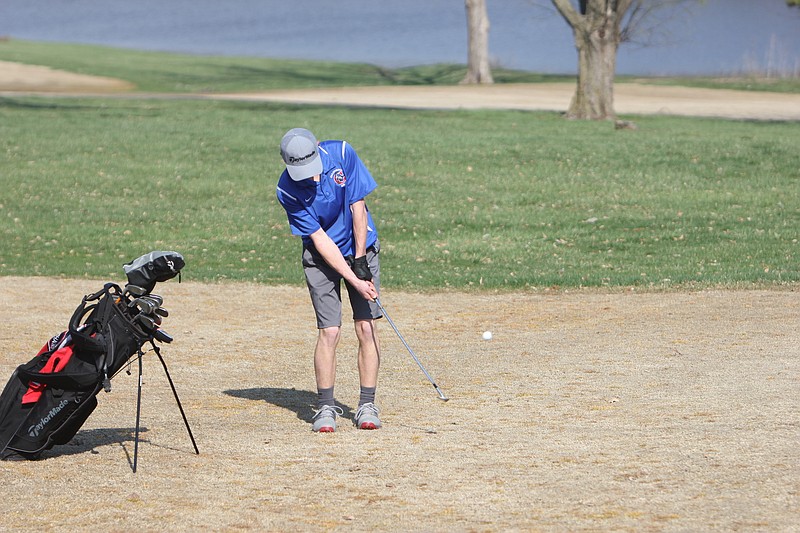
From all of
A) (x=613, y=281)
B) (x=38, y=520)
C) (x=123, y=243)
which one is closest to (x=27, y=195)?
(x=123, y=243)

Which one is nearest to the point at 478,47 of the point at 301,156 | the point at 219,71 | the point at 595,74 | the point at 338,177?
the point at 219,71

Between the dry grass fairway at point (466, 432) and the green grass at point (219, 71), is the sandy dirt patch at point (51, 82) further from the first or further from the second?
the dry grass fairway at point (466, 432)

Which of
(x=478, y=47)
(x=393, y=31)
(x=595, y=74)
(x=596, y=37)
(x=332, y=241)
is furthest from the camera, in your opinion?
(x=393, y=31)

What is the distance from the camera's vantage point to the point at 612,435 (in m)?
7.03

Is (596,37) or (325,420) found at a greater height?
(596,37)

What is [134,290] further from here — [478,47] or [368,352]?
[478,47]

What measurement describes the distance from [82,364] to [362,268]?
177 centimetres

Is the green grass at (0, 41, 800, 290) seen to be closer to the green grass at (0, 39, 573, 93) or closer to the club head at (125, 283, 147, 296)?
the club head at (125, 283, 147, 296)

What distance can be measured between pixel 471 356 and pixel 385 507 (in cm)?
386

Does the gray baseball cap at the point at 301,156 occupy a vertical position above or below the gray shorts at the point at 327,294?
above

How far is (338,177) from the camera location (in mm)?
7102

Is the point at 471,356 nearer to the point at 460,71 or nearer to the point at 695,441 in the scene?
the point at 695,441

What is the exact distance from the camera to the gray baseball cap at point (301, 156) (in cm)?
681

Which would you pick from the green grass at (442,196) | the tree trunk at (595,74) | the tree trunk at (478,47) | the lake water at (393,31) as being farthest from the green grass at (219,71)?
the tree trunk at (595,74)
